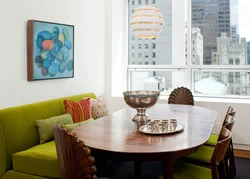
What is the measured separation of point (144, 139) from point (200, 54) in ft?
10.6

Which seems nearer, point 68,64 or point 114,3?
point 68,64

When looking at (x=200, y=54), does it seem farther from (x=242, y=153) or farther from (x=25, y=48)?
(x=25, y=48)

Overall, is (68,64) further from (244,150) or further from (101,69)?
(244,150)

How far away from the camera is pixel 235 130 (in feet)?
13.6

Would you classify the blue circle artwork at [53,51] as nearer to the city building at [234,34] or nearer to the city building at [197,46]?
the city building at [197,46]

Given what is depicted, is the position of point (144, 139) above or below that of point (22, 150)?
above

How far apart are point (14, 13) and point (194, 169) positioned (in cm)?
235

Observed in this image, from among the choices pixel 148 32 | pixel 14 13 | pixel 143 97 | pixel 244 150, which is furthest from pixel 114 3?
pixel 244 150

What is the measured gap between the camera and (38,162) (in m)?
2.56

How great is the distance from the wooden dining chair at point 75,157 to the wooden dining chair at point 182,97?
2.84m

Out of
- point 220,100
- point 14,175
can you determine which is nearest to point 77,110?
point 14,175

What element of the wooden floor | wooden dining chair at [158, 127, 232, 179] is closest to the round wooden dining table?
wooden dining chair at [158, 127, 232, 179]

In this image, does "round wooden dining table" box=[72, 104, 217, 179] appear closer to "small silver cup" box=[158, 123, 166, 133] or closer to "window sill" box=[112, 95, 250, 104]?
"small silver cup" box=[158, 123, 166, 133]

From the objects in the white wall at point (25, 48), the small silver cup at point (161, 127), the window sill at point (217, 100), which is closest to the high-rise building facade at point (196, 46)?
the window sill at point (217, 100)
